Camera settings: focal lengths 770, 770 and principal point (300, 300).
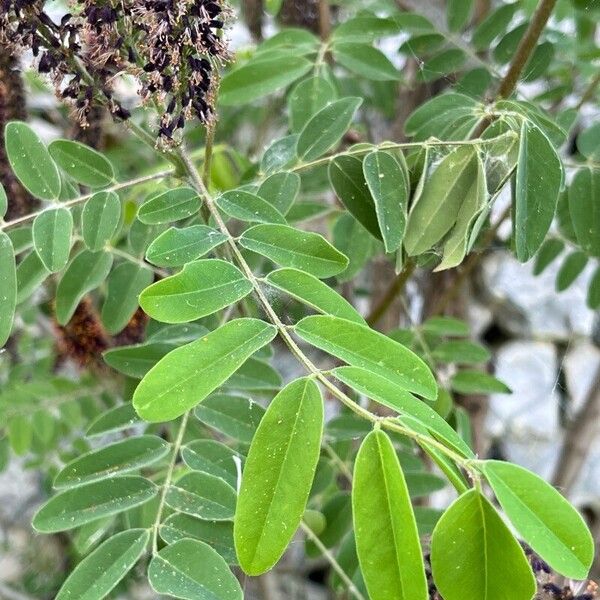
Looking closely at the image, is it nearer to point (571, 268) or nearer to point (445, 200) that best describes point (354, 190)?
point (445, 200)

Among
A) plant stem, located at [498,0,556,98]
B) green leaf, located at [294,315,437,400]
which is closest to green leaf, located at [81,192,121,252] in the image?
green leaf, located at [294,315,437,400]

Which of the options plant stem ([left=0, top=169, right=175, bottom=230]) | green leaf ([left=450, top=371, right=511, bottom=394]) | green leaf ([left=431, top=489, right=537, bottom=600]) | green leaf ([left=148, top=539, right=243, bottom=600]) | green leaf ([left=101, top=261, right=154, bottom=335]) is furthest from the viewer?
green leaf ([left=450, top=371, right=511, bottom=394])

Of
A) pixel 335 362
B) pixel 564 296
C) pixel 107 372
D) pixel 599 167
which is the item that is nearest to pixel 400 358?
pixel 335 362

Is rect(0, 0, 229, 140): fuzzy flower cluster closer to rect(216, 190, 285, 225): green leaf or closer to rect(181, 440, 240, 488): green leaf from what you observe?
rect(216, 190, 285, 225): green leaf

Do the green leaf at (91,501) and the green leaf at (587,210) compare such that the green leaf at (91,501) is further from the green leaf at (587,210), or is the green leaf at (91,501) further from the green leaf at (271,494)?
the green leaf at (587,210)

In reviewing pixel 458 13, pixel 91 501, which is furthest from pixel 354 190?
pixel 458 13
